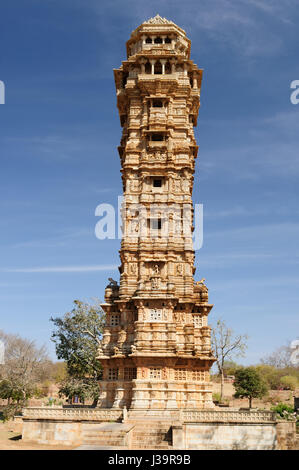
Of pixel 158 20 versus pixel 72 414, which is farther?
pixel 158 20

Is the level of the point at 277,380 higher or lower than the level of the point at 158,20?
lower

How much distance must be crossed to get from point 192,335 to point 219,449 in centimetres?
893

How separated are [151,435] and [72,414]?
18.0 ft

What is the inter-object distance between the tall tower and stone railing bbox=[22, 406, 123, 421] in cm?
228

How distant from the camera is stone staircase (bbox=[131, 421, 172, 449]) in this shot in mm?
25938

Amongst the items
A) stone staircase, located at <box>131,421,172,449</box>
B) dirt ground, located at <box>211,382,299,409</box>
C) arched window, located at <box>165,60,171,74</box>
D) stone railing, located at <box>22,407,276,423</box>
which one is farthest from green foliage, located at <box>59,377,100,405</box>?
arched window, located at <box>165,60,171,74</box>

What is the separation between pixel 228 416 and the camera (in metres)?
27.3

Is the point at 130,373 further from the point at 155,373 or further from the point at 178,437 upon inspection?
the point at 178,437

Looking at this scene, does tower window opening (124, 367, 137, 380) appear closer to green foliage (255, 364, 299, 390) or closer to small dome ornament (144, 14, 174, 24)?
small dome ornament (144, 14, 174, 24)

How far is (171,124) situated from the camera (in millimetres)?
39062

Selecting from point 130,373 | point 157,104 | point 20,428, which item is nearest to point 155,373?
point 130,373

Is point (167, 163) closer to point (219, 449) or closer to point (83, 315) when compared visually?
point (83, 315)

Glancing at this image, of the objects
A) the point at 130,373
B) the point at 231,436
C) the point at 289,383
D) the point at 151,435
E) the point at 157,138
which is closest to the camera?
the point at 151,435

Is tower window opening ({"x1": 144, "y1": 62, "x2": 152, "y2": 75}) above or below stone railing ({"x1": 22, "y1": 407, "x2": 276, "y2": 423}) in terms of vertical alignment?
above
